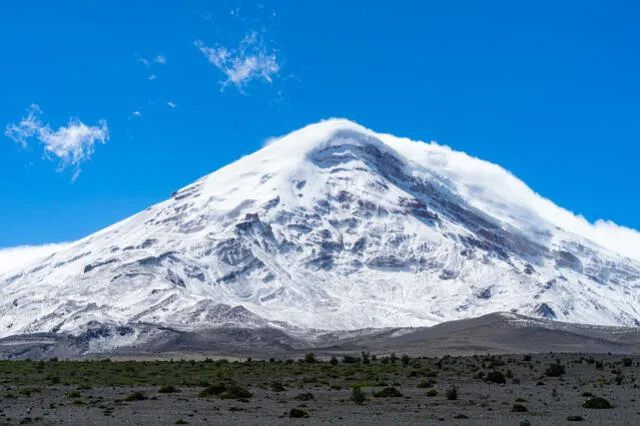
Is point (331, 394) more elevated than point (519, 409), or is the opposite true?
point (331, 394)

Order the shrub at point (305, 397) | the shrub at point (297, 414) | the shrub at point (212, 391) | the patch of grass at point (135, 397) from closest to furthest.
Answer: the shrub at point (297, 414) → the patch of grass at point (135, 397) → the shrub at point (305, 397) → the shrub at point (212, 391)

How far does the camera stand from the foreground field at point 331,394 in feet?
138

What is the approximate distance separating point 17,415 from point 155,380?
28280 mm

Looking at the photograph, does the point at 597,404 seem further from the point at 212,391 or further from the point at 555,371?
the point at 555,371

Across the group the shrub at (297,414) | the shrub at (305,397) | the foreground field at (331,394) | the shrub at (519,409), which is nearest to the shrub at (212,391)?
the foreground field at (331,394)

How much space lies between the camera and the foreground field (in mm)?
41938

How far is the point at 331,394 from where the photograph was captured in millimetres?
56344

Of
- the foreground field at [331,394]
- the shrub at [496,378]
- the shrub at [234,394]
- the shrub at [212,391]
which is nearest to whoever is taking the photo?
the foreground field at [331,394]

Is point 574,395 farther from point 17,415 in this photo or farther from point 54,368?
point 54,368

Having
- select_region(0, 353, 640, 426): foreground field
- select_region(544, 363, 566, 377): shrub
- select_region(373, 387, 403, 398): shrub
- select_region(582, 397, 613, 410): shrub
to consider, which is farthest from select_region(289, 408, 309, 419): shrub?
select_region(544, 363, 566, 377): shrub

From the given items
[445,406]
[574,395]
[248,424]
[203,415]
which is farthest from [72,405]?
[574,395]

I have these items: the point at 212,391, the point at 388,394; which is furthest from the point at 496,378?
the point at 212,391

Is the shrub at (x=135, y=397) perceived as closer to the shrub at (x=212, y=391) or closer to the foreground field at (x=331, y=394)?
the foreground field at (x=331, y=394)

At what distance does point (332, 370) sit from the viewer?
263ft
